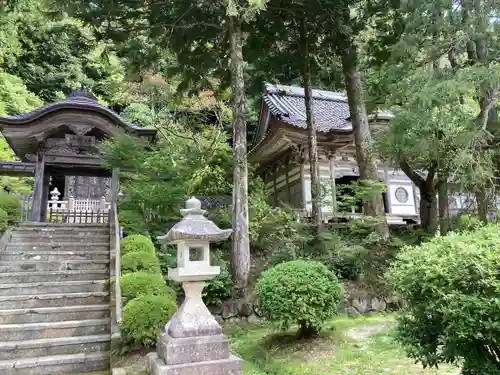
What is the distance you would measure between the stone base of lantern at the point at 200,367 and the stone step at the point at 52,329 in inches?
68.5

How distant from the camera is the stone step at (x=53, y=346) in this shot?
520 centimetres

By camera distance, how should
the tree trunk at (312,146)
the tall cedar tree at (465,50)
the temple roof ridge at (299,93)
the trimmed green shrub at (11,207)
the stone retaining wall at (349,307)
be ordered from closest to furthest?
the tall cedar tree at (465,50) → the stone retaining wall at (349,307) → the trimmed green shrub at (11,207) → the tree trunk at (312,146) → the temple roof ridge at (299,93)

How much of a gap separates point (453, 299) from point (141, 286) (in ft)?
14.9

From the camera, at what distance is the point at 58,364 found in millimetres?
5090

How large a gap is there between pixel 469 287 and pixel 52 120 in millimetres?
11383

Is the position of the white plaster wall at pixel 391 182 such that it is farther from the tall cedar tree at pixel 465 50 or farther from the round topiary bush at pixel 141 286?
the round topiary bush at pixel 141 286

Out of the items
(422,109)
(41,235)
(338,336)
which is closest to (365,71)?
(422,109)

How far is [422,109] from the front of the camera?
711 cm

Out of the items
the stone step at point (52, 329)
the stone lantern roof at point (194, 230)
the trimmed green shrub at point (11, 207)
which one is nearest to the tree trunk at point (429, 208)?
the stone lantern roof at point (194, 230)

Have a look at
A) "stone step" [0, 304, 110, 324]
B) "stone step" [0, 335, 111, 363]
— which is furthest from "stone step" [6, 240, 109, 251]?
"stone step" [0, 335, 111, 363]

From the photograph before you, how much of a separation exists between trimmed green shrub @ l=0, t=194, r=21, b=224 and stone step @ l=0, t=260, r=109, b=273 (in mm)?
2475

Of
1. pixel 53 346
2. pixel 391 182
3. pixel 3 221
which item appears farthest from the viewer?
pixel 391 182

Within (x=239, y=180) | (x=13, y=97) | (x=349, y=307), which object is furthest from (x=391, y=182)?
(x=13, y=97)

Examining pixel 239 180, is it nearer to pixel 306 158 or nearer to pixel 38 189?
pixel 306 158
